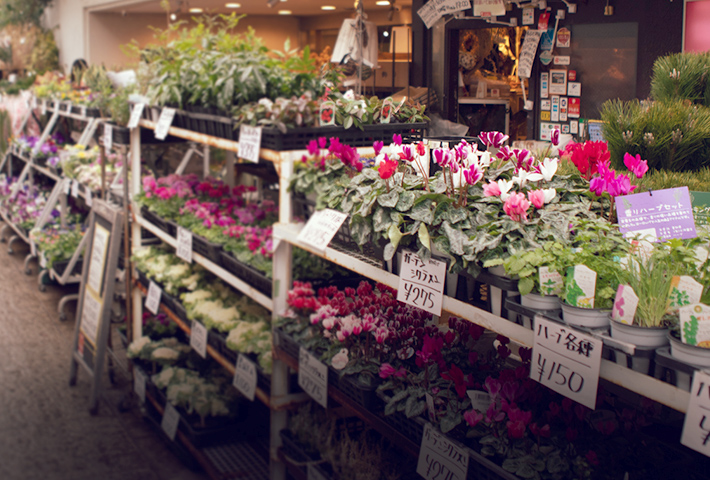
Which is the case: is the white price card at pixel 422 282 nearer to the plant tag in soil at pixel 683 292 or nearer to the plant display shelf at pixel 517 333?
the plant display shelf at pixel 517 333

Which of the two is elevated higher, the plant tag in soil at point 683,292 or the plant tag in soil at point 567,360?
the plant tag in soil at point 683,292

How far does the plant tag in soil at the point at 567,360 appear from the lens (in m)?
1.17

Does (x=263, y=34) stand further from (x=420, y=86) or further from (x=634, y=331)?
(x=634, y=331)

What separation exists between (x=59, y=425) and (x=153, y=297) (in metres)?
0.86

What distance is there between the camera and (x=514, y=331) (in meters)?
1.38

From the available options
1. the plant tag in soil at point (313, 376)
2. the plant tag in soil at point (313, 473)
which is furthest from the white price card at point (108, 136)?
the plant tag in soil at point (313, 473)

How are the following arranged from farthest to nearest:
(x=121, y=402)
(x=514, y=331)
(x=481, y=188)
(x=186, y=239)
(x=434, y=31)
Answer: (x=434, y=31) < (x=121, y=402) < (x=186, y=239) < (x=481, y=188) < (x=514, y=331)

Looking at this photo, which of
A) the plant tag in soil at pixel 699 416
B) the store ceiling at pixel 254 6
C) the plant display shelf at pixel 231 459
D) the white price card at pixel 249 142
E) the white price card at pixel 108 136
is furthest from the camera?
the store ceiling at pixel 254 6

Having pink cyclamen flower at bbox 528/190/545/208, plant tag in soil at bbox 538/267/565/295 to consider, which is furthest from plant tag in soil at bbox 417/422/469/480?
pink cyclamen flower at bbox 528/190/545/208

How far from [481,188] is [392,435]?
2.38 feet

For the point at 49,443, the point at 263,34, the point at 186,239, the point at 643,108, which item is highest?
the point at 263,34

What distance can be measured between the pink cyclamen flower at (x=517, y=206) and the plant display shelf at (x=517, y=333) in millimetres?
228

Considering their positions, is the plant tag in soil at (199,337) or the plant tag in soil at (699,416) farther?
the plant tag in soil at (199,337)

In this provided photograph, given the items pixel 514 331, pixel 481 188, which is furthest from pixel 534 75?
pixel 514 331
